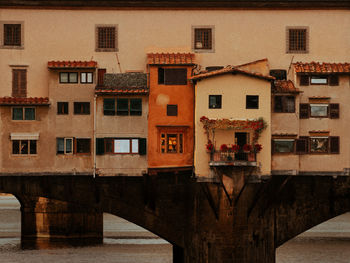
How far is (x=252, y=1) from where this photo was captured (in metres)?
44.5

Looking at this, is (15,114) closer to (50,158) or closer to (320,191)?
(50,158)

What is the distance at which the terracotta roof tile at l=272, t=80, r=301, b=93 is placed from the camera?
4350 cm

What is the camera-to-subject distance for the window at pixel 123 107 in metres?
43.4

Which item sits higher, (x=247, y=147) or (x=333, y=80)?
(x=333, y=80)

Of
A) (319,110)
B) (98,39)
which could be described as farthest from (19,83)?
(319,110)

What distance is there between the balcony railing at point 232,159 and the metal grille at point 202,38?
610 cm

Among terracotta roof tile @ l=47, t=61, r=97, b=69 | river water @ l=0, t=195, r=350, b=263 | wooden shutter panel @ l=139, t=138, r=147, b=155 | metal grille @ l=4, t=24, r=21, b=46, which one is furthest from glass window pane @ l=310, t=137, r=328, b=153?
river water @ l=0, t=195, r=350, b=263

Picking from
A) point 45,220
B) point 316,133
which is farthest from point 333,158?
point 45,220

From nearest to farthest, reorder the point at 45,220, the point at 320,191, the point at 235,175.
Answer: the point at 235,175 < the point at 320,191 < the point at 45,220

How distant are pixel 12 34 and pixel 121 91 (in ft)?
22.5

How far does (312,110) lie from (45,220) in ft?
103

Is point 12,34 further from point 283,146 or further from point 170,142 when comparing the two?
point 283,146

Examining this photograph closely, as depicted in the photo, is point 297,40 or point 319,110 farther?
→ point 297,40

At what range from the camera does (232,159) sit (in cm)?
4216
